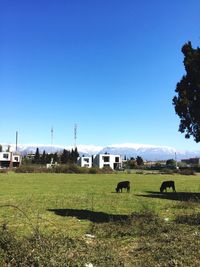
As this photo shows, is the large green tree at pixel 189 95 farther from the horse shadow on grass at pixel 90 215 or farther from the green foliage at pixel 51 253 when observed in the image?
the green foliage at pixel 51 253

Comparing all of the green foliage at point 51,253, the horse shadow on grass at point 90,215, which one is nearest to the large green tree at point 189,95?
the horse shadow on grass at point 90,215

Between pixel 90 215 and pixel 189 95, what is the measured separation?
8.73 m

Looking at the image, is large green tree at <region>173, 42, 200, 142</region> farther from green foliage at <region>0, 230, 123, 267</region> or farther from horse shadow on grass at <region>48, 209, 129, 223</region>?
green foliage at <region>0, 230, 123, 267</region>

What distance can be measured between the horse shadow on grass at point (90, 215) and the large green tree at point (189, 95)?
7139 millimetres

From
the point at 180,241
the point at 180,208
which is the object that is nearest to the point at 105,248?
the point at 180,241

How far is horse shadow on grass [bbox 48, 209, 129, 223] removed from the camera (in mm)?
18594

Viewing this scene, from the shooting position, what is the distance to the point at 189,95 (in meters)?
24.3

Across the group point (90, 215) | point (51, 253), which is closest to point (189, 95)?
point (90, 215)

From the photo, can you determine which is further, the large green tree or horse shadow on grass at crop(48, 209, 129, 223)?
the large green tree

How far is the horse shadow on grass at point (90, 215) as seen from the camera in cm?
1859

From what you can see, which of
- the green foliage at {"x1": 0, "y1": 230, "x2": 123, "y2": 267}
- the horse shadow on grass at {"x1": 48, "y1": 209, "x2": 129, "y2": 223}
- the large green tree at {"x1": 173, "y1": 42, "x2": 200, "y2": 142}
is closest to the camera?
the green foliage at {"x1": 0, "y1": 230, "x2": 123, "y2": 267}

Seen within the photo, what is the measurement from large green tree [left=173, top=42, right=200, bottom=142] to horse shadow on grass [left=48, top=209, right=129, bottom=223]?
23.4 ft

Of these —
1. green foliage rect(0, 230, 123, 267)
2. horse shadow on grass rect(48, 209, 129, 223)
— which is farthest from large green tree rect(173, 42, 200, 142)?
green foliage rect(0, 230, 123, 267)

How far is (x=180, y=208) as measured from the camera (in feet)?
76.9
